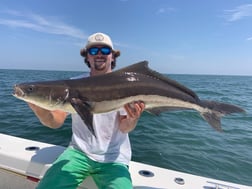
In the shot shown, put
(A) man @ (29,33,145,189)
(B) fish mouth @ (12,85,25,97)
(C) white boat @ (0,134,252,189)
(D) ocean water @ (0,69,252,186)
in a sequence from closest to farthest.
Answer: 1. (B) fish mouth @ (12,85,25,97)
2. (A) man @ (29,33,145,189)
3. (C) white boat @ (0,134,252,189)
4. (D) ocean water @ (0,69,252,186)

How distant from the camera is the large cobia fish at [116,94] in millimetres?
2941

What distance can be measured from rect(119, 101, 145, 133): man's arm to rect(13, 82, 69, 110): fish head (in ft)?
2.62

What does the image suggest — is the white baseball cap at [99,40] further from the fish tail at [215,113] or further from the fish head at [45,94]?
the fish tail at [215,113]

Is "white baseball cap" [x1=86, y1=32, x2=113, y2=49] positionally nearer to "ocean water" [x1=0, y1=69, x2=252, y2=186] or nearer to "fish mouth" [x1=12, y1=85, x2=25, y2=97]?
"fish mouth" [x1=12, y1=85, x2=25, y2=97]

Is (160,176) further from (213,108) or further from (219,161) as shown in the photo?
(219,161)

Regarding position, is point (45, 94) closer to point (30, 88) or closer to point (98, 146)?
point (30, 88)

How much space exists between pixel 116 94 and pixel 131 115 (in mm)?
414

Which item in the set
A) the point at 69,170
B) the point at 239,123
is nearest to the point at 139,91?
the point at 69,170

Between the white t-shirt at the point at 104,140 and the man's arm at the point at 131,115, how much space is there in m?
0.09

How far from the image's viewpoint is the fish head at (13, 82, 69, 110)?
2904 millimetres

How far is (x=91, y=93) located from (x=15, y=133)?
7.47 meters

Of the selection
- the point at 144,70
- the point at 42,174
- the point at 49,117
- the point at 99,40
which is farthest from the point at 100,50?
the point at 42,174

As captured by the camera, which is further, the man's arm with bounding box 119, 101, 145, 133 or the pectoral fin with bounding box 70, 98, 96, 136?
the man's arm with bounding box 119, 101, 145, 133

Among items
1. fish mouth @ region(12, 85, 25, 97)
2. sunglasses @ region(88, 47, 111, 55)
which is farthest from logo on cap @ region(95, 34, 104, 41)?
fish mouth @ region(12, 85, 25, 97)
